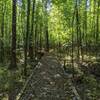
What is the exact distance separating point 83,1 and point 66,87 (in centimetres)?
2233

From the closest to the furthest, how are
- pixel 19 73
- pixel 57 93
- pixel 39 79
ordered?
pixel 57 93 → pixel 39 79 → pixel 19 73

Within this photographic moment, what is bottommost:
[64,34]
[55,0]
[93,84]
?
[93,84]

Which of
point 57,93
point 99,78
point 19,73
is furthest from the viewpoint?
point 99,78

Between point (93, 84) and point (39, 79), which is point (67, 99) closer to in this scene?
point (39, 79)

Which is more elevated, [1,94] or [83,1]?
[83,1]

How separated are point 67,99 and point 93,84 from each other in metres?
7.14

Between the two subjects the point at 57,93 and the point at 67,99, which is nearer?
the point at 67,99

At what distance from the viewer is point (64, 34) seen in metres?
22.6

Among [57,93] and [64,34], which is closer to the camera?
[57,93]

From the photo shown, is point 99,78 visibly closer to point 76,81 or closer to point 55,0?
point 76,81

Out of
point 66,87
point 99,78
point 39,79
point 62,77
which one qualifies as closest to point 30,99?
point 66,87

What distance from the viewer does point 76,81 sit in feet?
58.2

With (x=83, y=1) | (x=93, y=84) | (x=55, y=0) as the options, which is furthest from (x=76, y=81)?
(x=83, y=1)

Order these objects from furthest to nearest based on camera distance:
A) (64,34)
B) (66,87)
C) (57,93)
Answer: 1. (64,34)
2. (66,87)
3. (57,93)
